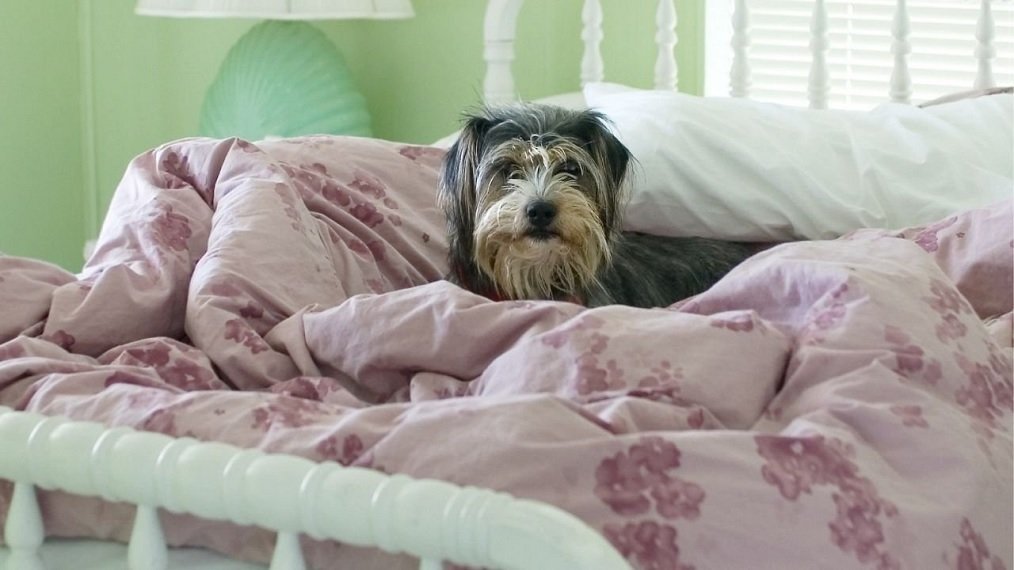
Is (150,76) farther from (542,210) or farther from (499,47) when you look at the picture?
(542,210)

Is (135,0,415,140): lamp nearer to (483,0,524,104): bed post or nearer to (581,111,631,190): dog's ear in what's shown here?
(483,0,524,104): bed post

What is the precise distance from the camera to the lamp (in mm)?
2910

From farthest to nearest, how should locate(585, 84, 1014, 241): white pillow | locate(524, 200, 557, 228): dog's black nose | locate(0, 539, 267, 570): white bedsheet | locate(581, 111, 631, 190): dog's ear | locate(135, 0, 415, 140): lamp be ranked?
locate(135, 0, 415, 140): lamp → locate(585, 84, 1014, 241): white pillow → locate(581, 111, 631, 190): dog's ear → locate(524, 200, 557, 228): dog's black nose → locate(0, 539, 267, 570): white bedsheet

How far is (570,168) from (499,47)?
79cm

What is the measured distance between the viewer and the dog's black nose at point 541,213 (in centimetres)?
188

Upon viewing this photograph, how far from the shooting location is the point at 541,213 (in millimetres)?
1884

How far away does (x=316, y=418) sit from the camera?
105cm

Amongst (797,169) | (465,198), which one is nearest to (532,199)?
(465,198)

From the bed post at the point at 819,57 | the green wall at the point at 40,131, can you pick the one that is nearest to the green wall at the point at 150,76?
the green wall at the point at 40,131

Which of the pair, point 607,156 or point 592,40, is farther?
point 592,40

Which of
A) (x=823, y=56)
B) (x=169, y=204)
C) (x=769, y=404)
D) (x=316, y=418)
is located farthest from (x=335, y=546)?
(x=823, y=56)

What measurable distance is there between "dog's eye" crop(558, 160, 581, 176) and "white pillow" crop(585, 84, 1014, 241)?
0.67 ft

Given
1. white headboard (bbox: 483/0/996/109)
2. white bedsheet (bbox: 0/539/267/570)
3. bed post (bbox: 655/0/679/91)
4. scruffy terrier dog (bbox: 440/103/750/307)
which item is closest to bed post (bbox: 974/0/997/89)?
white headboard (bbox: 483/0/996/109)

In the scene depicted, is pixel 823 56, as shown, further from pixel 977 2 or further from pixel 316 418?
pixel 316 418
